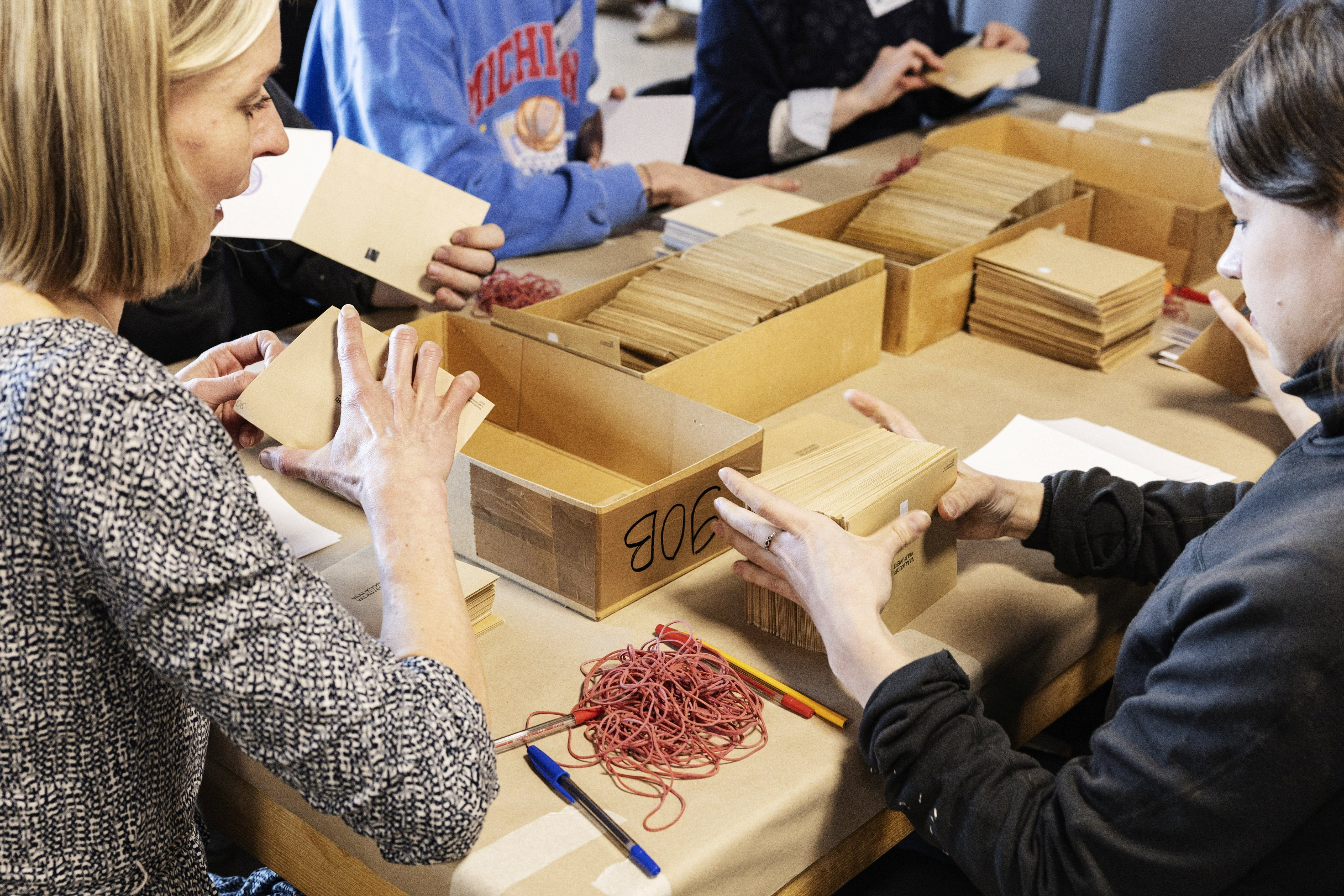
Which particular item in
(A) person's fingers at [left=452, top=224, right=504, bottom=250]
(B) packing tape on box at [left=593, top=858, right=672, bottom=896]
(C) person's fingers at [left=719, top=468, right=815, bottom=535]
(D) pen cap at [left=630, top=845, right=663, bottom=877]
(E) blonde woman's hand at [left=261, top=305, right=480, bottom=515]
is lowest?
(B) packing tape on box at [left=593, top=858, right=672, bottom=896]

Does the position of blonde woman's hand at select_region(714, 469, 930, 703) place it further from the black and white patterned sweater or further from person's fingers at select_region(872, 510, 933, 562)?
the black and white patterned sweater

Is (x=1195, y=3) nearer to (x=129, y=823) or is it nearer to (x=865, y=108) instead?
(x=865, y=108)

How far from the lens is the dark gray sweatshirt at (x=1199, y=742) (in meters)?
0.78

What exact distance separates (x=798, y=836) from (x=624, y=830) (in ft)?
0.53

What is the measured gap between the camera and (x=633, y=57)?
647cm

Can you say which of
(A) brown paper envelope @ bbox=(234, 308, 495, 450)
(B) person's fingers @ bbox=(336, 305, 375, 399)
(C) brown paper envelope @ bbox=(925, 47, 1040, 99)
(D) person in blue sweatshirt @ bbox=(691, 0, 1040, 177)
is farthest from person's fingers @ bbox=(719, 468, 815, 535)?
(C) brown paper envelope @ bbox=(925, 47, 1040, 99)

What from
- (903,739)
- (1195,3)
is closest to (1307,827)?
(903,739)

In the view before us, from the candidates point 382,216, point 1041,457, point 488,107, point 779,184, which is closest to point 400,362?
point 382,216

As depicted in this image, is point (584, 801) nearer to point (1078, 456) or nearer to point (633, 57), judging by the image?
point (1078, 456)

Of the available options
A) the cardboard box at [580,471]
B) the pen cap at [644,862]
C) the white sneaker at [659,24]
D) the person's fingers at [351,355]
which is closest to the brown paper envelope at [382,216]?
the cardboard box at [580,471]

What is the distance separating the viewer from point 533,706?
1.08 m

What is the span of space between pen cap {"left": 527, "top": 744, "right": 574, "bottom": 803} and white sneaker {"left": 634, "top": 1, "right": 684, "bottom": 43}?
6.04 meters

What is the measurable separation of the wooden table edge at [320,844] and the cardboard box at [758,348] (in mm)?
575

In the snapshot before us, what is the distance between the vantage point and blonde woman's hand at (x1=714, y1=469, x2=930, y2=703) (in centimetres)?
103
